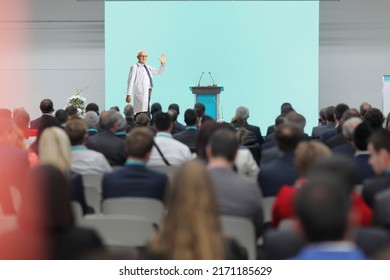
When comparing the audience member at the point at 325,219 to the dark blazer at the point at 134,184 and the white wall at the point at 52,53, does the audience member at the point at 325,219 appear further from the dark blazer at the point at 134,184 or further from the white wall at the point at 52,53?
the white wall at the point at 52,53

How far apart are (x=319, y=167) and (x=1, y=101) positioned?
12.9 m

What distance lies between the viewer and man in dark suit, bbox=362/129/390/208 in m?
3.55

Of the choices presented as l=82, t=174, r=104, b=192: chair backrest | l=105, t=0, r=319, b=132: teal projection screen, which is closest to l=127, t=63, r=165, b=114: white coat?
l=105, t=0, r=319, b=132: teal projection screen

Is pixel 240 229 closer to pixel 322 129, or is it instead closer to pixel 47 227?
→ pixel 47 227

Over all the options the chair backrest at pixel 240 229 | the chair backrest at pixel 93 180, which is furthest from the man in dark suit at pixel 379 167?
the chair backrest at pixel 93 180

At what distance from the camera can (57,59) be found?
14.5m

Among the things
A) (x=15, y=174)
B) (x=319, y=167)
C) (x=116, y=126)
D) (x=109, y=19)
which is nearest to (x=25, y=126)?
(x=116, y=126)

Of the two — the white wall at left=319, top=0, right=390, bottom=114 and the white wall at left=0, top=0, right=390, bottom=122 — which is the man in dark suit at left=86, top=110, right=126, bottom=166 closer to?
the white wall at left=0, top=0, right=390, bottom=122

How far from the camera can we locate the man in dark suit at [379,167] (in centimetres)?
355

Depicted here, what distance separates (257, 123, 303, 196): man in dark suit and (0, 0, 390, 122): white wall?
10.1 m

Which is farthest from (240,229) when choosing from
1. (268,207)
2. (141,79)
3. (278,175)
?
(141,79)

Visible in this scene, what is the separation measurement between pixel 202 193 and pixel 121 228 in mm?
935

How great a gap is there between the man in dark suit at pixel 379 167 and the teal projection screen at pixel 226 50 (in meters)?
9.75
